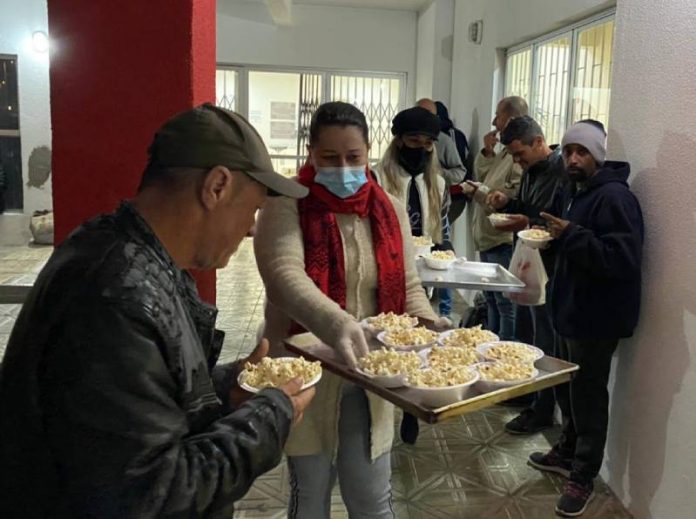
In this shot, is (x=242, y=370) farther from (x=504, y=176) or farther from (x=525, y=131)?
(x=504, y=176)

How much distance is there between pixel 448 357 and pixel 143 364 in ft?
3.09

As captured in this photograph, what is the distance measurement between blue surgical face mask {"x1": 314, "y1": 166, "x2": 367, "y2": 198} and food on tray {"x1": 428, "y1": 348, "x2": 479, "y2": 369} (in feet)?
1.42

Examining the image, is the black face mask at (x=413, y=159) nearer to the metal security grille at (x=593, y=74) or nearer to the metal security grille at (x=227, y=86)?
the metal security grille at (x=593, y=74)

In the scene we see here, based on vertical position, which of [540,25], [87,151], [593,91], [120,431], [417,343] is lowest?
[417,343]

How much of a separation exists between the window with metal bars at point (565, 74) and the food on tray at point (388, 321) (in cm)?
169

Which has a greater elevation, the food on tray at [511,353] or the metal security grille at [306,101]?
the metal security grille at [306,101]

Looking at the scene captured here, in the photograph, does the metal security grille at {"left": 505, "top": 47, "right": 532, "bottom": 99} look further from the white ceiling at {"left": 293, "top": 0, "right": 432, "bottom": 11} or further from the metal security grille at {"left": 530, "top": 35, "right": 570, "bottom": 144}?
the white ceiling at {"left": 293, "top": 0, "right": 432, "bottom": 11}

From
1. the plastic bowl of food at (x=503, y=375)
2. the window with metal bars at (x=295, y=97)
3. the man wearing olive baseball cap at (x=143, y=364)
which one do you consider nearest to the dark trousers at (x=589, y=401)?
the plastic bowl of food at (x=503, y=375)

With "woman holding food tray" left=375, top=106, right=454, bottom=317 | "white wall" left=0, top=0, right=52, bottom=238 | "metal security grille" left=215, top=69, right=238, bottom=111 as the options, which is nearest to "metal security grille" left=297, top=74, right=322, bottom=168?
"metal security grille" left=215, top=69, right=238, bottom=111

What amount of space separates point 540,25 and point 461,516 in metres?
2.77

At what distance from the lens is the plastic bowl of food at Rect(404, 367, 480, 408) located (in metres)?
1.33

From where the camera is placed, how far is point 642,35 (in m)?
2.24

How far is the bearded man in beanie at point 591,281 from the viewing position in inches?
84.2

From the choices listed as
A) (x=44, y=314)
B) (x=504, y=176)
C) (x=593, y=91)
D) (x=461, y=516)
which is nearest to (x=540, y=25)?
(x=593, y=91)
